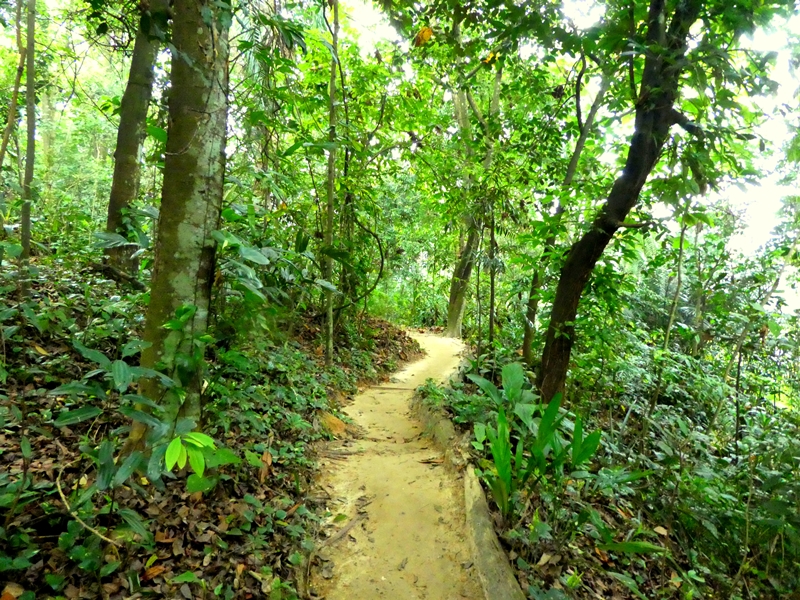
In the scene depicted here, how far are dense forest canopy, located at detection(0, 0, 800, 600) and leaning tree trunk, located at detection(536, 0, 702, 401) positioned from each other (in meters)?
0.03

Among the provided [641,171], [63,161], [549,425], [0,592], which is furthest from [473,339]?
[63,161]

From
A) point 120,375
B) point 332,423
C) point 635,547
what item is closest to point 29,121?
point 120,375

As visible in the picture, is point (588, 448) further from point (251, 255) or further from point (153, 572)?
point (153, 572)

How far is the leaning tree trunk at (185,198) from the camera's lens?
8.08ft

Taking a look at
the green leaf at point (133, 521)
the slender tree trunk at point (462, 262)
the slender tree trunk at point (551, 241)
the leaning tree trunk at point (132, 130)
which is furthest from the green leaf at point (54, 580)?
the slender tree trunk at point (462, 262)

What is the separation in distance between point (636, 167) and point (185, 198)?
4.09 metres

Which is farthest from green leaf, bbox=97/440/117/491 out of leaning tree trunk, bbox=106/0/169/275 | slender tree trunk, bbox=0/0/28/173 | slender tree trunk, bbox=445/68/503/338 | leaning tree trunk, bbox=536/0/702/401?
slender tree trunk, bbox=445/68/503/338

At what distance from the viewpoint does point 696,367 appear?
6.59m

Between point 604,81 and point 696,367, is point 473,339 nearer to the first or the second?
point 696,367

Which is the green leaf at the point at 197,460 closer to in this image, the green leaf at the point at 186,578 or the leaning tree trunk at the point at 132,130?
the green leaf at the point at 186,578

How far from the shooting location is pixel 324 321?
24.0 ft

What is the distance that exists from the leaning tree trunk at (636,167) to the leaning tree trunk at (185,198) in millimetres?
3147

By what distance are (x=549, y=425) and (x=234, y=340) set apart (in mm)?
2362

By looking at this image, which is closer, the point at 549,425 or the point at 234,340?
the point at 549,425
